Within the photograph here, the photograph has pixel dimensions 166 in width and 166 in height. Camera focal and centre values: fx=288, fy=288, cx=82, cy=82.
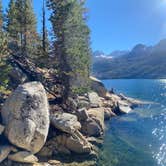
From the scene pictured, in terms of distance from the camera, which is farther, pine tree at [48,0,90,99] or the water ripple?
pine tree at [48,0,90,99]

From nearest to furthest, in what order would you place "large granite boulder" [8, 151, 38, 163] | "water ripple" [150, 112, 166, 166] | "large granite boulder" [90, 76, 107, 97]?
"large granite boulder" [8, 151, 38, 163], "water ripple" [150, 112, 166, 166], "large granite boulder" [90, 76, 107, 97]

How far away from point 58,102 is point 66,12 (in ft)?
46.0

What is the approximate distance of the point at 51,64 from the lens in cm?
4666

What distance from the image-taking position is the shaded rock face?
1121 inches

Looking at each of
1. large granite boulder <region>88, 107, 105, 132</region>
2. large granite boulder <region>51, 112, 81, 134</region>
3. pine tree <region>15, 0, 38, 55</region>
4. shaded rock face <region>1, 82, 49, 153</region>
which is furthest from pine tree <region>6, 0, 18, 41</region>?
shaded rock face <region>1, 82, 49, 153</region>

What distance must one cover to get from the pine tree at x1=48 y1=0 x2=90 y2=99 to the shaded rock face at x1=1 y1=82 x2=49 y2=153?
13470 mm

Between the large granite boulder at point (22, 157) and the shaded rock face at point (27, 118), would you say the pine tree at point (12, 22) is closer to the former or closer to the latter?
the shaded rock face at point (27, 118)

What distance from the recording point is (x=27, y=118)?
2922 cm

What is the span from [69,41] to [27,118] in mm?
18727

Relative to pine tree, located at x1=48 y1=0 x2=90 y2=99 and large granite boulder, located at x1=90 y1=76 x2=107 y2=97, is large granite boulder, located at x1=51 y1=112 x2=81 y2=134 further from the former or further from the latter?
large granite boulder, located at x1=90 y1=76 x2=107 y2=97

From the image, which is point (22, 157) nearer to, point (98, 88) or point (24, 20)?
point (24, 20)

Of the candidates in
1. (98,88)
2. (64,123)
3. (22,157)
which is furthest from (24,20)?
(22,157)

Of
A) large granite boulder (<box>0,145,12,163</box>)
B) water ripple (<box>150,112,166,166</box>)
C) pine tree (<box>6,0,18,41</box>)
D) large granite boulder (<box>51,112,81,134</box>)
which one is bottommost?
water ripple (<box>150,112,166,166</box>)

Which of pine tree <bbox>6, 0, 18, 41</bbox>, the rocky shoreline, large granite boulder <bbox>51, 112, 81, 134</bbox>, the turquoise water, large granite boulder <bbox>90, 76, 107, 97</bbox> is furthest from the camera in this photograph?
large granite boulder <bbox>90, 76, 107, 97</bbox>
